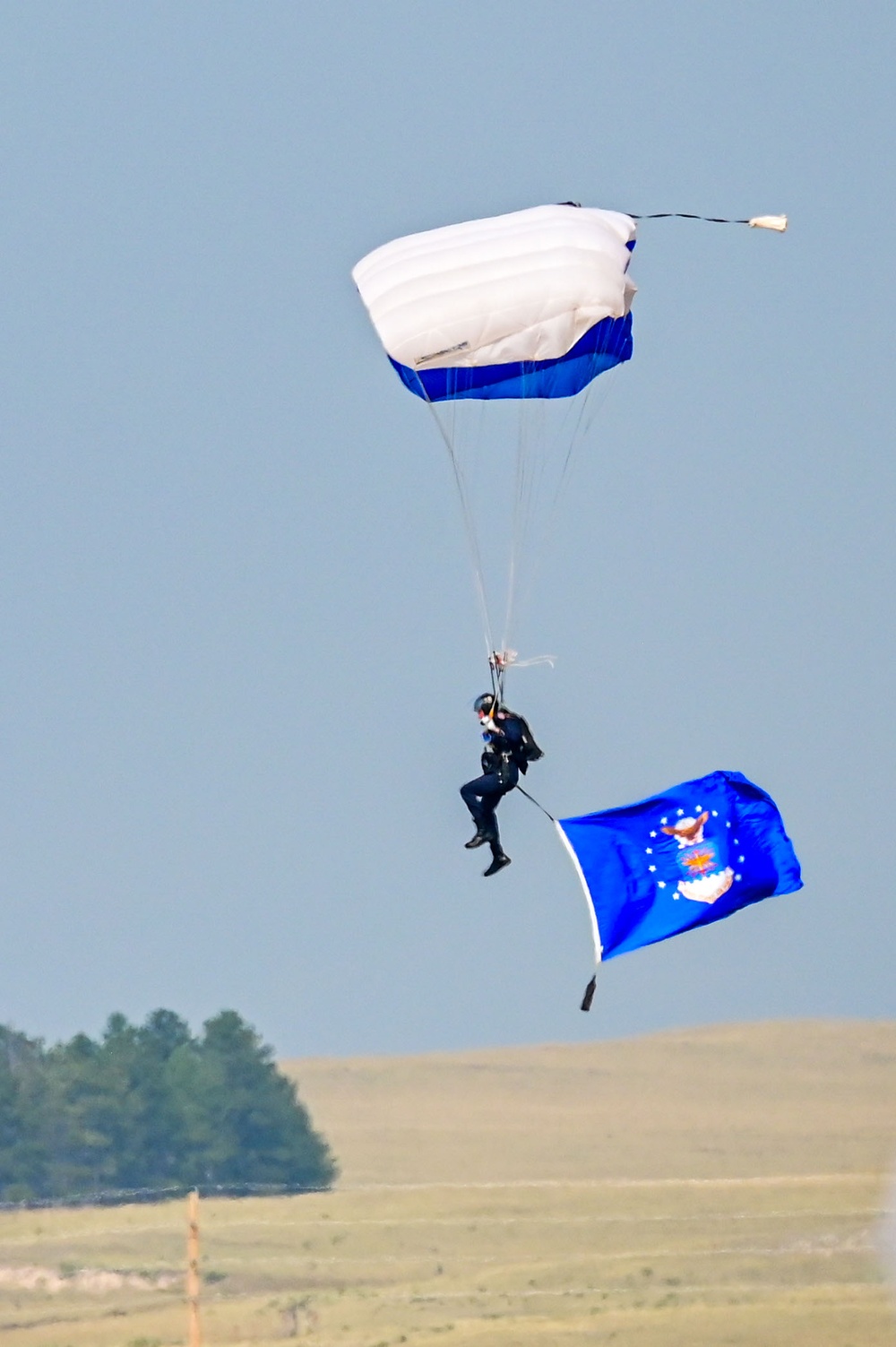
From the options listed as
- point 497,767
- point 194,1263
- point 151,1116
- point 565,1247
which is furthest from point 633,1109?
point 194,1263

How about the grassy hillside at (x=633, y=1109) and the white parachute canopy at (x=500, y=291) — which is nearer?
the white parachute canopy at (x=500, y=291)

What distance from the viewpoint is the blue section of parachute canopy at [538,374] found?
2431 centimetres

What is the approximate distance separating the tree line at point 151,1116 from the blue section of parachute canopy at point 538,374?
33410 mm

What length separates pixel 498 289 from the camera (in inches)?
926

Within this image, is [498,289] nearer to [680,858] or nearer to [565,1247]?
[680,858]

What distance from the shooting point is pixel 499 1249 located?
34938 millimetres

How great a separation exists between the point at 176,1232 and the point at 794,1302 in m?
8.90

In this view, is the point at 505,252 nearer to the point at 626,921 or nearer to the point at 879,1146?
the point at 626,921

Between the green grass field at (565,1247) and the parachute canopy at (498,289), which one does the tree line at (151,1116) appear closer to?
the green grass field at (565,1247)

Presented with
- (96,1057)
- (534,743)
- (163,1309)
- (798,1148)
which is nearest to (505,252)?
(534,743)

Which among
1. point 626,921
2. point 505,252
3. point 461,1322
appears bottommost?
point 461,1322

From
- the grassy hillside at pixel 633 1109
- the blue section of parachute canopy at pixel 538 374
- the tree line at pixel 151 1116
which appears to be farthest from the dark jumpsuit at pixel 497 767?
the tree line at pixel 151 1116

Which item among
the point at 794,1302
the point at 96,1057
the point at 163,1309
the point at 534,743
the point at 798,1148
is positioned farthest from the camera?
the point at 96,1057

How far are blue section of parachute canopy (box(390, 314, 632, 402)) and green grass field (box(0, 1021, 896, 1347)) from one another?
6.04 meters
